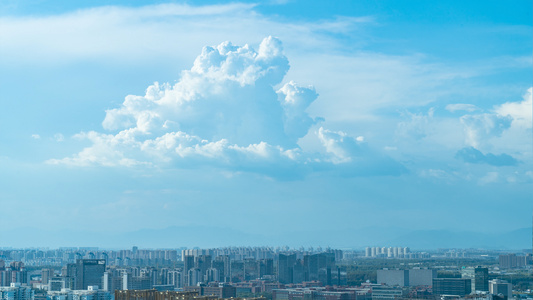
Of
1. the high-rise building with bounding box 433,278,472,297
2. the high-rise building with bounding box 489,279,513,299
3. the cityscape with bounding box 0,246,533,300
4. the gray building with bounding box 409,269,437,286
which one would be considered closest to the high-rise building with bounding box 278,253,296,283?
the cityscape with bounding box 0,246,533,300

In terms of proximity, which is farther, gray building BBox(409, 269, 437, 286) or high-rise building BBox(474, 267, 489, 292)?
gray building BBox(409, 269, 437, 286)

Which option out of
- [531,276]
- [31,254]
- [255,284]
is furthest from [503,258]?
[31,254]

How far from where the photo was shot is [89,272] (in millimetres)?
31391

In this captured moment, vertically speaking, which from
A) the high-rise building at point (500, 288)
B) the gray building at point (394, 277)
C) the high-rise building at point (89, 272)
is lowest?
the gray building at point (394, 277)

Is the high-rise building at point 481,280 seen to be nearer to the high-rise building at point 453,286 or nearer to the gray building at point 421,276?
the high-rise building at point 453,286

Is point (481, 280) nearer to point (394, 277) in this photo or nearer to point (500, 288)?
point (500, 288)

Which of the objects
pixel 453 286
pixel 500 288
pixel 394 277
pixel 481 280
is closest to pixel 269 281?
pixel 394 277

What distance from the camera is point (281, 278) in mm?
35844

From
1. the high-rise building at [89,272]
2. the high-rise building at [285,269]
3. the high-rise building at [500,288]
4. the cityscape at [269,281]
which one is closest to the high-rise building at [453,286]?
the cityscape at [269,281]

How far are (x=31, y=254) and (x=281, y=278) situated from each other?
3621 centimetres

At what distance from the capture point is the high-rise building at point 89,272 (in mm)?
30859

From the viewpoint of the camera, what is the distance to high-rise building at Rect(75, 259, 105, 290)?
1215 inches

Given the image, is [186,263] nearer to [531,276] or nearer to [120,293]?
[531,276]

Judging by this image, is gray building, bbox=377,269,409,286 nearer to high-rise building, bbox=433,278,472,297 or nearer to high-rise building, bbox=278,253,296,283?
high-rise building, bbox=278,253,296,283
